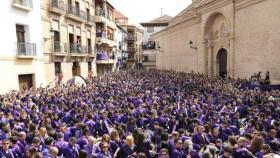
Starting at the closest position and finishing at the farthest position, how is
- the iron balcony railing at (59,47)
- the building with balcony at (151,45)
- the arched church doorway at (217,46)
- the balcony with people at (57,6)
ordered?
the balcony with people at (57,6), the iron balcony railing at (59,47), the arched church doorway at (217,46), the building with balcony at (151,45)

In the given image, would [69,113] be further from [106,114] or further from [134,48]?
[134,48]

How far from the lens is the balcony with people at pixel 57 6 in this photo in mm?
22203

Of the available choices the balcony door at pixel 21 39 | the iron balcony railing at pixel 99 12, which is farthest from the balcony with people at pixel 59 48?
the iron balcony railing at pixel 99 12

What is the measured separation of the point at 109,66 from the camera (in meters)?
43.6

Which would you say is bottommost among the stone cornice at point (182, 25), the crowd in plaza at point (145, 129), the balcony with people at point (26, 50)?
the crowd in plaza at point (145, 129)

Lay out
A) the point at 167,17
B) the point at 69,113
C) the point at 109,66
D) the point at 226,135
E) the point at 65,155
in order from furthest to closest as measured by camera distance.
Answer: the point at 167,17, the point at 109,66, the point at 69,113, the point at 226,135, the point at 65,155

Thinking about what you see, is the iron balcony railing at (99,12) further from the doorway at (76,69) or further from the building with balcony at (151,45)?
the building with balcony at (151,45)

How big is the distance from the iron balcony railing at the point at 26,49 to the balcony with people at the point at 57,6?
13.2 ft

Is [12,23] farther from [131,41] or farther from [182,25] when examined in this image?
[131,41]

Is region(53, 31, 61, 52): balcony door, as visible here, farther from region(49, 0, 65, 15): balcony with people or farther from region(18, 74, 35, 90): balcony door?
region(18, 74, 35, 90): balcony door

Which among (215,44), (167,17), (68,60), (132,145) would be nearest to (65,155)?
(132,145)

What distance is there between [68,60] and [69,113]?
16115mm

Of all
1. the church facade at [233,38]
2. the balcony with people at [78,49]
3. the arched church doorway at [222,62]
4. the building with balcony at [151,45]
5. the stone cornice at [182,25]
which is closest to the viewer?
the church facade at [233,38]

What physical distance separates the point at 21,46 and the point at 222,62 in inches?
649
